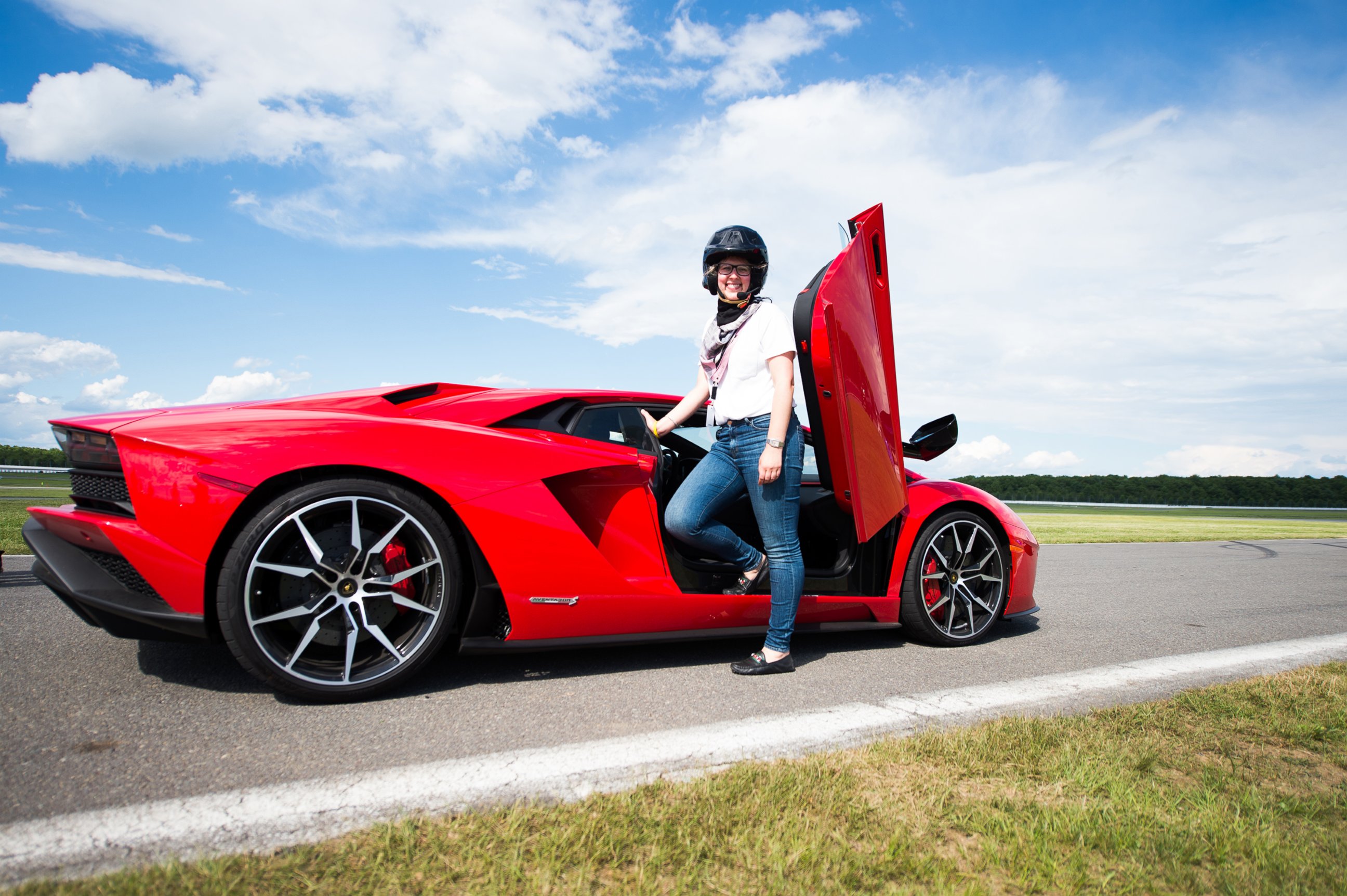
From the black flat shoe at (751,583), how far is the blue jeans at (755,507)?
9cm

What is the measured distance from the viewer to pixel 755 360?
325cm

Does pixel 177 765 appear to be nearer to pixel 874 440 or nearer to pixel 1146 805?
pixel 1146 805

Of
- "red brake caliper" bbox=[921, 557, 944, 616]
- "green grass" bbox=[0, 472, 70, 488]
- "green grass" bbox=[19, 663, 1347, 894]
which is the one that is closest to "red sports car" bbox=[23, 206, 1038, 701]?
"red brake caliper" bbox=[921, 557, 944, 616]

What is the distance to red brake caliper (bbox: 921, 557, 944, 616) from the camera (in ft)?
12.8

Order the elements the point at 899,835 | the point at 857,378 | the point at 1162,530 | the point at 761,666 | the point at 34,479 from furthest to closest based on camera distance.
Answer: the point at 34,479
the point at 1162,530
the point at 857,378
the point at 761,666
the point at 899,835

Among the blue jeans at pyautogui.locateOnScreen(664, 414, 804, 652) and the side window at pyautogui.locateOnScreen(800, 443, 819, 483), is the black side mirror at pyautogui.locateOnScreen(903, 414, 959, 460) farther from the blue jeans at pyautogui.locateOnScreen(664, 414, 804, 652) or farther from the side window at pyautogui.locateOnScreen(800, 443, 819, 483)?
the blue jeans at pyautogui.locateOnScreen(664, 414, 804, 652)

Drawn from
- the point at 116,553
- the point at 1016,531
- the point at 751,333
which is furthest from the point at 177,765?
the point at 1016,531

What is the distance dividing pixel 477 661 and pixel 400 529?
0.85 metres

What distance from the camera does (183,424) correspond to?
2510 mm

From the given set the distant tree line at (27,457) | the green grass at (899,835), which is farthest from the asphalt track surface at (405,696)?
the distant tree line at (27,457)

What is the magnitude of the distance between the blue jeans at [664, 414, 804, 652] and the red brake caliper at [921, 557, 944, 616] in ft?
3.02

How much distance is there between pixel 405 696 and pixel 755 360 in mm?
1896

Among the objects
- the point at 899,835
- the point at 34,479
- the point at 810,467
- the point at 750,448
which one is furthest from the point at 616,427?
the point at 34,479

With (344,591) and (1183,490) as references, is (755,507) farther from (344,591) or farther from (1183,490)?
(1183,490)
